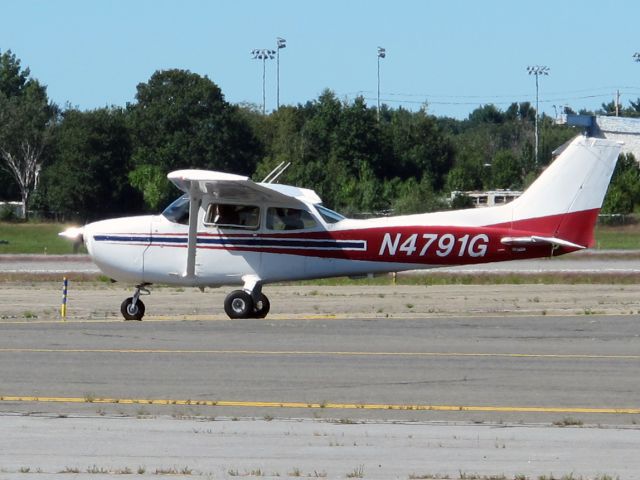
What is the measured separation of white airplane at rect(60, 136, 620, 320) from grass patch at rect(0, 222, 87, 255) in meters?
30.2

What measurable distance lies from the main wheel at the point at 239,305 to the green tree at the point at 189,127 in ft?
166

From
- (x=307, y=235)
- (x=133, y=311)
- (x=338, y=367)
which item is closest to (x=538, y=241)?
(x=307, y=235)

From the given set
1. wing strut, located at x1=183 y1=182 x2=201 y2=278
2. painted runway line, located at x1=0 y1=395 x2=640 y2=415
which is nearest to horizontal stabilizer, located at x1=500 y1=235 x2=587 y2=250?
wing strut, located at x1=183 y1=182 x2=201 y2=278

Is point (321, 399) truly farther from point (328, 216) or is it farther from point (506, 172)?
point (506, 172)

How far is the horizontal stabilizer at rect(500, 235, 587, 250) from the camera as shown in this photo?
20.9 m

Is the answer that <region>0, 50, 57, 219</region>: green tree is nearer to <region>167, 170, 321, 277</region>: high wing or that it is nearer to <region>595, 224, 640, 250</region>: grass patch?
<region>595, 224, 640, 250</region>: grass patch

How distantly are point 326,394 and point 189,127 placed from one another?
226ft

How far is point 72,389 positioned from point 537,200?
10417mm

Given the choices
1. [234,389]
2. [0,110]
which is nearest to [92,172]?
[0,110]

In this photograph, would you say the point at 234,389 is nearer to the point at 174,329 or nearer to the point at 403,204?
the point at 174,329

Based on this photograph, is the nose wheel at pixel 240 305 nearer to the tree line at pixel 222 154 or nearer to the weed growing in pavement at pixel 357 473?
the weed growing in pavement at pixel 357 473

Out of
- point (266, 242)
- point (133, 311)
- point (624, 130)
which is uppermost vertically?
point (624, 130)

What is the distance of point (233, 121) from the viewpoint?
82312 mm

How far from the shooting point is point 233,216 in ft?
71.0
